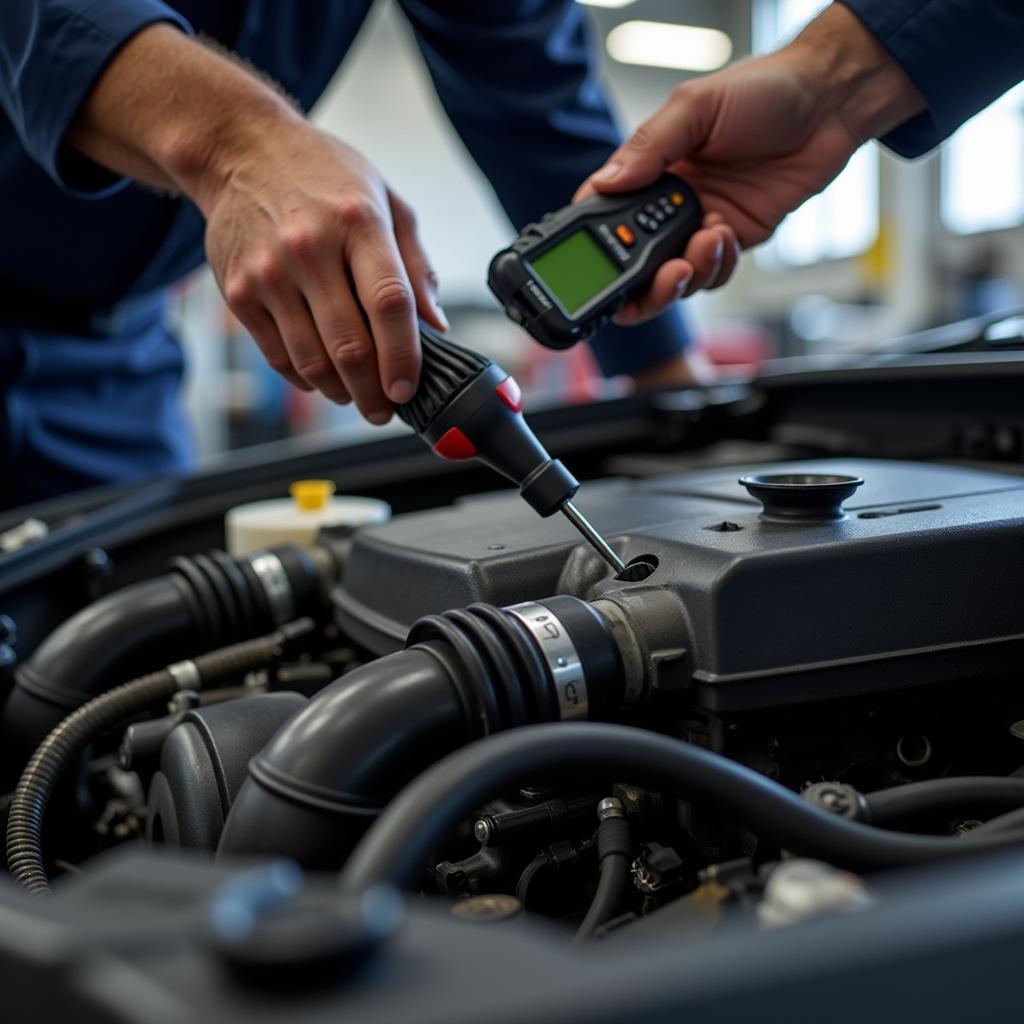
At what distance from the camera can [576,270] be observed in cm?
79

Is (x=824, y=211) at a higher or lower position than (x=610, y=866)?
higher

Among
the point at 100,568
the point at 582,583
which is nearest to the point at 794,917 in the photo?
the point at 582,583

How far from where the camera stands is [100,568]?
2.74ft

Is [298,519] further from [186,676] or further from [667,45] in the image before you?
[667,45]

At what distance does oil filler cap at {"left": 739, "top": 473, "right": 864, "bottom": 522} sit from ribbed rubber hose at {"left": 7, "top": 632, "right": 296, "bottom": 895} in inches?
12.4

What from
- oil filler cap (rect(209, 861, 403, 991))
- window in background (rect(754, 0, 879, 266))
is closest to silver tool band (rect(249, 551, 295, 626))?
oil filler cap (rect(209, 861, 403, 991))

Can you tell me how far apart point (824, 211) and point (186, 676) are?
664cm

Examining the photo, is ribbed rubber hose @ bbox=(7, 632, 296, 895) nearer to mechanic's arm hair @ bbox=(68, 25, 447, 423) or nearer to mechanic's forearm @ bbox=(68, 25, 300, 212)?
mechanic's arm hair @ bbox=(68, 25, 447, 423)

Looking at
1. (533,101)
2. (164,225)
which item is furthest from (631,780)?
(533,101)

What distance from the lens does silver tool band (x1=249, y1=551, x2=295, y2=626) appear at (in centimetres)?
71

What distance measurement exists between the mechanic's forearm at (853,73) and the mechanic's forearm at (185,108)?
417 millimetres

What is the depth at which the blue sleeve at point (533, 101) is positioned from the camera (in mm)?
1283

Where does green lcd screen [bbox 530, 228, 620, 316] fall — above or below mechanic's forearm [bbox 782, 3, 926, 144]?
below

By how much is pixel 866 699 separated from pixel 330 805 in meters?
Answer: 0.24
